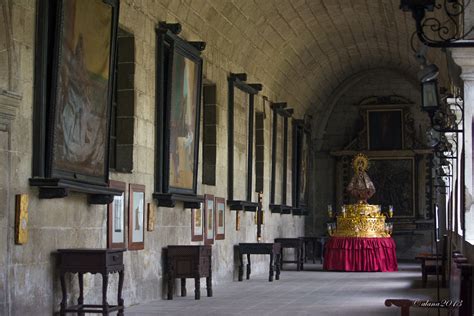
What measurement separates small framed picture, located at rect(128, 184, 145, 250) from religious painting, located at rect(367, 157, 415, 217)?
18.0m

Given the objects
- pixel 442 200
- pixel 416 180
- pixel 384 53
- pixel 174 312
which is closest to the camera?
pixel 174 312

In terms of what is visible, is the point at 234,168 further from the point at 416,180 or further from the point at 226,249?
the point at 416,180

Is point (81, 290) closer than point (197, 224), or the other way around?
point (81, 290)

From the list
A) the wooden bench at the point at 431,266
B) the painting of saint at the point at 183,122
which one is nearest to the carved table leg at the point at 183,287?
the painting of saint at the point at 183,122

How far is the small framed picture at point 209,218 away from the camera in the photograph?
1834 cm

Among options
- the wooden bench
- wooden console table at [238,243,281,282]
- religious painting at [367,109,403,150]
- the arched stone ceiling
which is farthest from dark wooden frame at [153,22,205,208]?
religious painting at [367,109,403,150]

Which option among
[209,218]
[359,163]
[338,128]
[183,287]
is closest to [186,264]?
[183,287]

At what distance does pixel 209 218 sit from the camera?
18.6m

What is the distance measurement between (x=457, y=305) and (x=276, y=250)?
1124cm

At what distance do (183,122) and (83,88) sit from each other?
15.5 feet

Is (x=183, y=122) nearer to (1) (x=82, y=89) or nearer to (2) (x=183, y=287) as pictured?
(2) (x=183, y=287)

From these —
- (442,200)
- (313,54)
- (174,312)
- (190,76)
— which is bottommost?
(174,312)

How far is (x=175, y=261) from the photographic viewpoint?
15555 mm

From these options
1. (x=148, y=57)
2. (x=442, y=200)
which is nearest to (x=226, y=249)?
(x=148, y=57)
